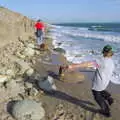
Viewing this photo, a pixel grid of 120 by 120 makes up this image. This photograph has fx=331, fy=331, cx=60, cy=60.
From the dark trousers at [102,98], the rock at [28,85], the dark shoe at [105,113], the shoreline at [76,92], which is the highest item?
the dark trousers at [102,98]

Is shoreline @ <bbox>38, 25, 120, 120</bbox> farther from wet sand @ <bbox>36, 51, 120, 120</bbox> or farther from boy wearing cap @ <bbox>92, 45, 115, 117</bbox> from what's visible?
boy wearing cap @ <bbox>92, 45, 115, 117</bbox>

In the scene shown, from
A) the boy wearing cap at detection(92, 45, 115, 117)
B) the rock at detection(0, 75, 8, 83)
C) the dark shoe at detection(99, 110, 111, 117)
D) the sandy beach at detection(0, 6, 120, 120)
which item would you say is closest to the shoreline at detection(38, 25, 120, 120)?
the sandy beach at detection(0, 6, 120, 120)

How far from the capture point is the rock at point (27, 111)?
7383mm

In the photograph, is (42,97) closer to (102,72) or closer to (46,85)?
(46,85)

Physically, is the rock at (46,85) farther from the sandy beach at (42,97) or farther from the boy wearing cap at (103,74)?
the boy wearing cap at (103,74)

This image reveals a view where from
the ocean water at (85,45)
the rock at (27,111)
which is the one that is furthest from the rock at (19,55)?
the rock at (27,111)

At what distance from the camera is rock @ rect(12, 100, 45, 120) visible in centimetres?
738

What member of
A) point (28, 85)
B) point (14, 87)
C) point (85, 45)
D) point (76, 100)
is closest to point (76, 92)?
point (76, 100)

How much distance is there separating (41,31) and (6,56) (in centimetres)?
767

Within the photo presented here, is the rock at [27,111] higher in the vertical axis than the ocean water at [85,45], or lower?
higher

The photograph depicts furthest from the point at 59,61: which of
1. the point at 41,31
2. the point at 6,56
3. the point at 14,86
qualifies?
the point at 14,86

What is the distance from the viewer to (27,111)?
741cm

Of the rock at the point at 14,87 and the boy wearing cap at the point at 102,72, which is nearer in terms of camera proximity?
the boy wearing cap at the point at 102,72

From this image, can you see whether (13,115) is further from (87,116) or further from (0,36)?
(0,36)
